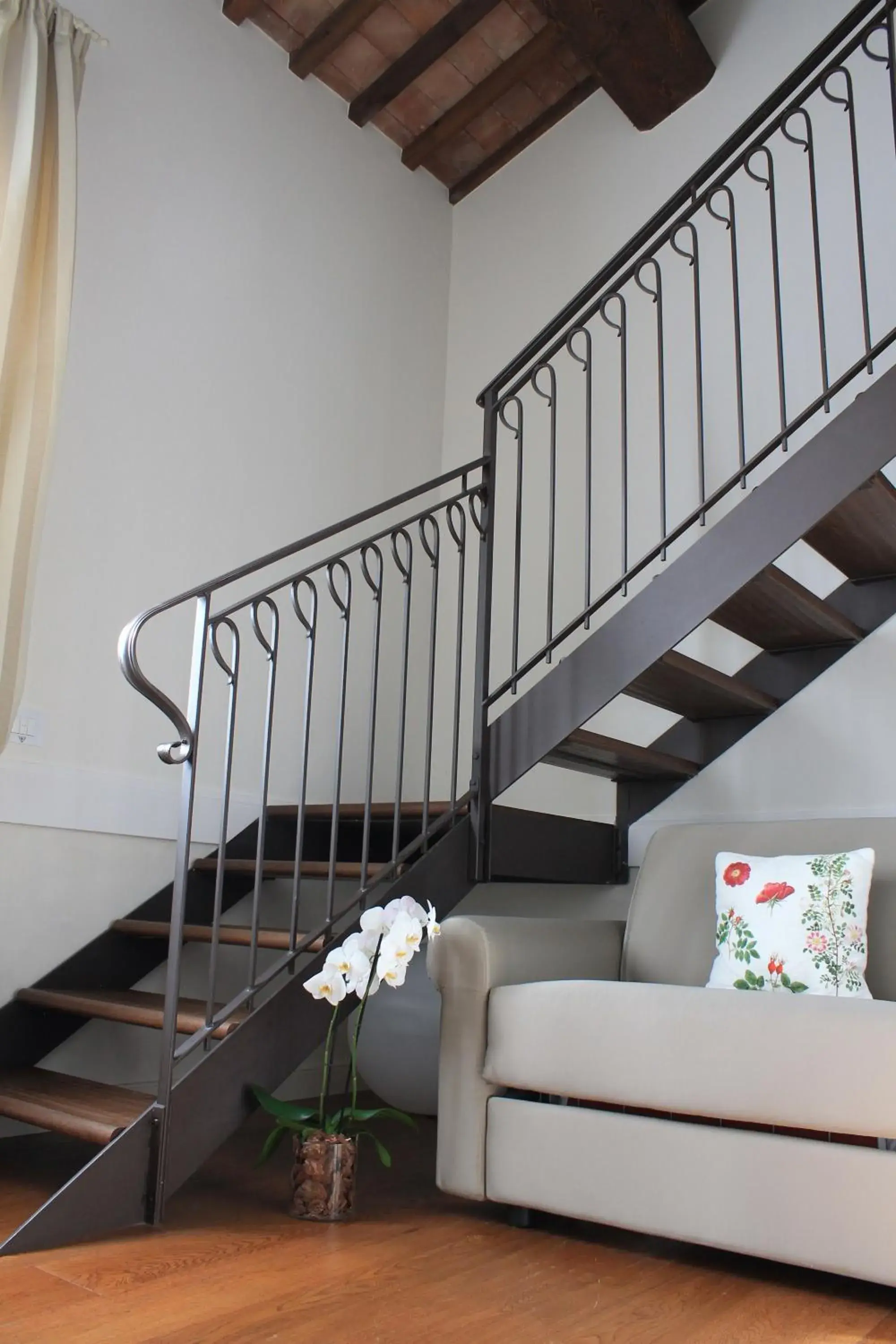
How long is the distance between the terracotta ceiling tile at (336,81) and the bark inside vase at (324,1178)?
3587mm

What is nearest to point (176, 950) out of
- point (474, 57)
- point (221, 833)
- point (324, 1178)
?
point (221, 833)

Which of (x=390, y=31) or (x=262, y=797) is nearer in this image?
(x=262, y=797)

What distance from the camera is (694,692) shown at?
2809 mm

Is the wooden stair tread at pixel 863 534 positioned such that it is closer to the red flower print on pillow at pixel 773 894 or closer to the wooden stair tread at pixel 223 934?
the red flower print on pillow at pixel 773 894

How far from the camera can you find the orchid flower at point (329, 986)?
205 centimetres

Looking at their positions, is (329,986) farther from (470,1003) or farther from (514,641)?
(514,641)

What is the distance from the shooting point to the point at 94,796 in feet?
9.34

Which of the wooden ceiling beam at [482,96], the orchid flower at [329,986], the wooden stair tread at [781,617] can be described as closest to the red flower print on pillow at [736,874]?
the wooden stair tread at [781,617]

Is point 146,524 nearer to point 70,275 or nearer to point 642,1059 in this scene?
point 70,275

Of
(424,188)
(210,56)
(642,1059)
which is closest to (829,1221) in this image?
(642,1059)

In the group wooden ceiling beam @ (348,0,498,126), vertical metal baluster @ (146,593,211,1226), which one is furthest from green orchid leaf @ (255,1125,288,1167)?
wooden ceiling beam @ (348,0,498,126)

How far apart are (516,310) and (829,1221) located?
11.2 ft

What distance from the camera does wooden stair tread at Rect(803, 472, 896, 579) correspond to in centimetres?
228

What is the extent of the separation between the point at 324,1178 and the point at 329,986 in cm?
35
